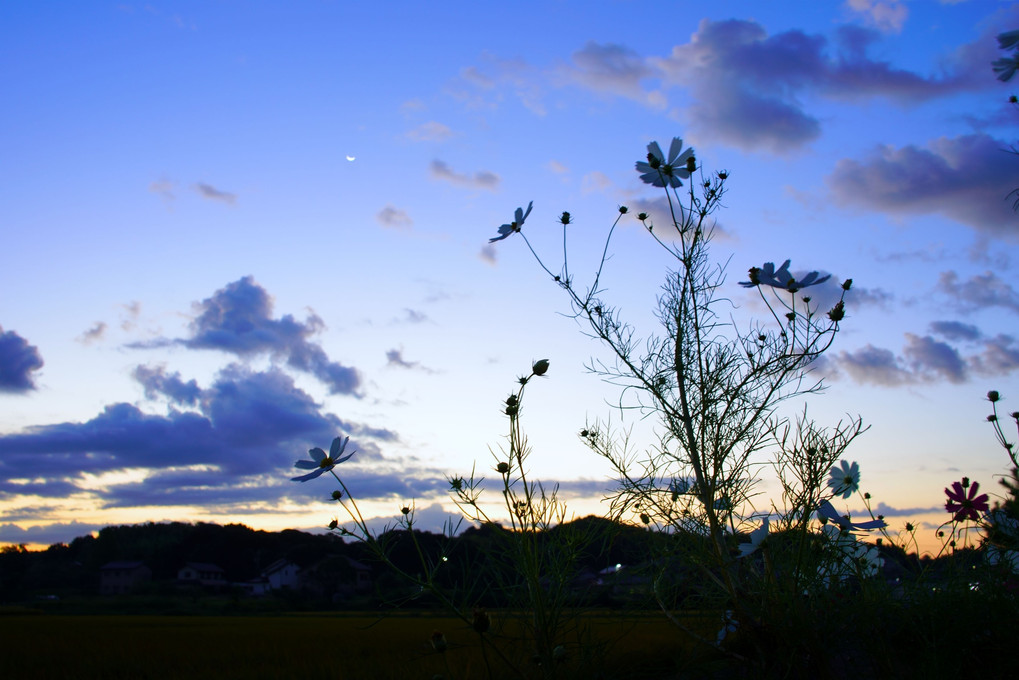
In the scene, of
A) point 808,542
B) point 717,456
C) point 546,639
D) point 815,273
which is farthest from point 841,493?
point 546,639

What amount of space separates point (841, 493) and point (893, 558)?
1.81 ft

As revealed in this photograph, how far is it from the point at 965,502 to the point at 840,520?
119cm

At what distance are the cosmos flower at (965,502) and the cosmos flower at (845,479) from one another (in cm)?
77

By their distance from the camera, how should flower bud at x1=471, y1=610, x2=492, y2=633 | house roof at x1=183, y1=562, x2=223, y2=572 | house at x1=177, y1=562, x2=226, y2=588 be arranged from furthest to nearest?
house roof at x1=183, y1=562, x2=223, y2=572
house at x1=177, y1=562, x2=226, y2=588
flower bud at x1=471, y1=610, x2=492, y2=633

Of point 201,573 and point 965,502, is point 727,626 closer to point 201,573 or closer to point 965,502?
point 965,502

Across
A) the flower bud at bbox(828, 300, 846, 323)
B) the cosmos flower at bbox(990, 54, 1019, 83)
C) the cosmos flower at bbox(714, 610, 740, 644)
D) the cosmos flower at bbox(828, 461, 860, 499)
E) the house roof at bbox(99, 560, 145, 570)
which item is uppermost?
the cosmos flower at bbox(990, 54, 1019, 83)

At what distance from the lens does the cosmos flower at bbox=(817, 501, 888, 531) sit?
2.28m

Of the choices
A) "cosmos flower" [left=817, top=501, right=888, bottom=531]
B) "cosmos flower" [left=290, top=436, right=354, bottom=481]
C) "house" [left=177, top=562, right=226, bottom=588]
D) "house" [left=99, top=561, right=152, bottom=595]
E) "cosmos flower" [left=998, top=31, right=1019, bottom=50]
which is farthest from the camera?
"house" [left=99, top=561, right=152, bottom=595]

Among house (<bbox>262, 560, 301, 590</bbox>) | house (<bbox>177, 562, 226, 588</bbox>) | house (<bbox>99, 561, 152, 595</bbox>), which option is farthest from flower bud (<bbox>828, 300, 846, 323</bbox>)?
house (<bbox>99, 561, 152, 595</bbox>)

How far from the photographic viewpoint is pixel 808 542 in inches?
95.4

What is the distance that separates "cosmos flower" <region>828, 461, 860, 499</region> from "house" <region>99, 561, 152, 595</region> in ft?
170

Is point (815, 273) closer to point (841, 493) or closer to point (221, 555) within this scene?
point (841, 493)

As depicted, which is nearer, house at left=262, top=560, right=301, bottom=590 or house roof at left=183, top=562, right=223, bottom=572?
house at left=262, top=560, right=301, bottom=590

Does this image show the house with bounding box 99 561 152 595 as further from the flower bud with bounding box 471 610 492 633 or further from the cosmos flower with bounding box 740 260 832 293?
the cosmos flower with bounding box 740 260 832 293
